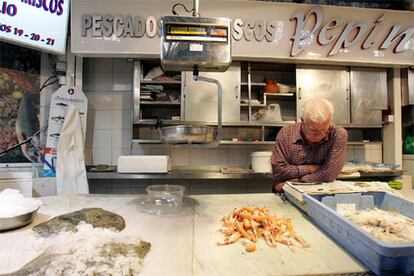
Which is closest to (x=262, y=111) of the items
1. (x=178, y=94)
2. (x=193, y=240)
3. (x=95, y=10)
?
(x=178, y=94)

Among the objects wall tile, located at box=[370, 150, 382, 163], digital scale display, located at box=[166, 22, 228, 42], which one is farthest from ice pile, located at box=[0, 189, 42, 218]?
wall tile, located at box=[370, 150, 382, 163]

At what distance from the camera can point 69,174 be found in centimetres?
262

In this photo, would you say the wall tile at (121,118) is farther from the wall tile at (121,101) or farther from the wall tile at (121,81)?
the wall tile at (121,81)

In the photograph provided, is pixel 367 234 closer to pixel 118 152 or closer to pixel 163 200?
pixel 163 200

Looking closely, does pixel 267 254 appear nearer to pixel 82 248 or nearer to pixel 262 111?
pixel 82 248

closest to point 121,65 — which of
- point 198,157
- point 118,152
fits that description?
point 118,152

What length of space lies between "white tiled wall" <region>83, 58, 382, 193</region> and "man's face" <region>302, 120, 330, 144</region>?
136 centimetres

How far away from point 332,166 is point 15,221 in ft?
6.03

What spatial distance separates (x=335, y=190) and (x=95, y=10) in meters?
2.74

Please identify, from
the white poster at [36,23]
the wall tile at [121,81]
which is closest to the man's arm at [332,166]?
the wall tile at [121,81]

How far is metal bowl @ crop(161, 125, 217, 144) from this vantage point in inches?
43.4

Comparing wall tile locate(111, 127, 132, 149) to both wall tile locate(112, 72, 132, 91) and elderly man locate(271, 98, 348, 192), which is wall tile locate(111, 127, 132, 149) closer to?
wall tile locate(112, 72, 132, 91)

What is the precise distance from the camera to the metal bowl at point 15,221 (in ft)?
3.39

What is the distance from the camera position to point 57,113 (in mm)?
2717
